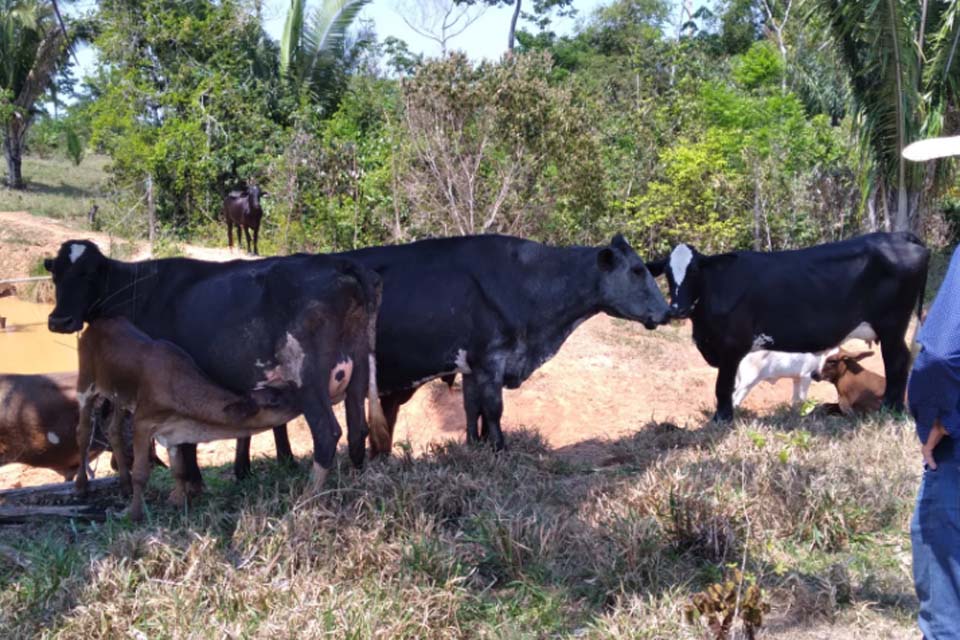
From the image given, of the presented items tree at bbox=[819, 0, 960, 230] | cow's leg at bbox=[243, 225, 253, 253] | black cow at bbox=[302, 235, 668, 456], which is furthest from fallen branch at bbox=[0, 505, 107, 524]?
cow's leg at bbox=[243, 225, 253, 253]

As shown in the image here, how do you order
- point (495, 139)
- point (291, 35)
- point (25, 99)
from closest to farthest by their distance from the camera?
point (495, 139), point (291, 35), point (25, 99)

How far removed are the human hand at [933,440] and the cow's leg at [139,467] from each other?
4.67 metres

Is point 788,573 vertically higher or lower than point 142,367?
lower

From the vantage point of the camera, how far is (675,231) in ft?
61.0

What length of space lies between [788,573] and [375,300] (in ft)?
11.0

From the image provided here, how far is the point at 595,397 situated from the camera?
44.7 ft

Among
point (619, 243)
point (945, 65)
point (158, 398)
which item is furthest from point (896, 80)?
point (158, 398)

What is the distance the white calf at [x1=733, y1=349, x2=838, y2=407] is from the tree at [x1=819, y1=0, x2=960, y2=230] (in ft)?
12.0

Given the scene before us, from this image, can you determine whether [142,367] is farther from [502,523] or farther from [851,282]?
[851,282]

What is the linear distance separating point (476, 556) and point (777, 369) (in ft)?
26.0

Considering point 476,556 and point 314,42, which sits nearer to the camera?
point 476,556

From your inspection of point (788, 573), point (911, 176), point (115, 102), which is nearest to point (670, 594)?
point (788, 573)

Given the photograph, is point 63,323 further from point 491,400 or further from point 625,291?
point 625,291

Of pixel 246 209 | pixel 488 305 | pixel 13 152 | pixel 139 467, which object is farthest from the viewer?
pixel 13 152
